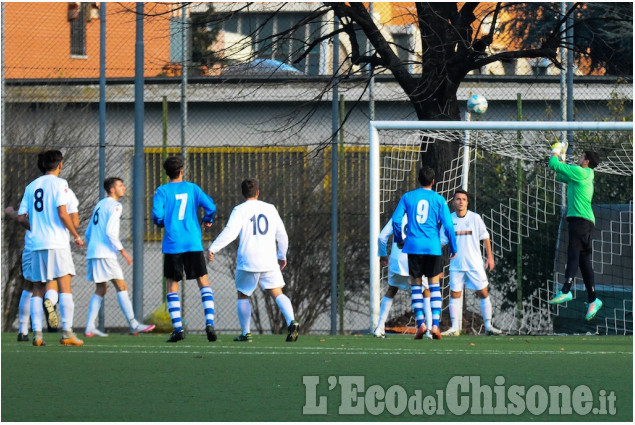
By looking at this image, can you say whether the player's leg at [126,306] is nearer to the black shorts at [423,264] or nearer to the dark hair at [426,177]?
the black shorts at [423,264]

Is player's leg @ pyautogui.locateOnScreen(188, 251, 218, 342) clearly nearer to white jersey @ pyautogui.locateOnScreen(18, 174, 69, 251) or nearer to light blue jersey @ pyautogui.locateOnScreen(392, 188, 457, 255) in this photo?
white jersey @ pyautogui.locateOnScreen(18, 174, 69, 251)

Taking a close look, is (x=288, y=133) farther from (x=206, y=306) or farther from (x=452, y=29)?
(x=206, y=306)

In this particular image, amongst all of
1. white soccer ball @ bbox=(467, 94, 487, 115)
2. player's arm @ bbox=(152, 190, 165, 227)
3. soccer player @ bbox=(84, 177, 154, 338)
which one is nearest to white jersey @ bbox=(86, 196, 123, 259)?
soccer player @ bbox=(84, 177, 154, 338)

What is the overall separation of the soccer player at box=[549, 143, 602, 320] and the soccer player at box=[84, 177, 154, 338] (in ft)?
14.1

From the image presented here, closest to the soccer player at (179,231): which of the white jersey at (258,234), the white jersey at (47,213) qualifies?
the white jersey at (258,234)

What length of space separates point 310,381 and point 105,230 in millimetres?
5272

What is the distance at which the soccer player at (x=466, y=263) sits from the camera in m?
12.9

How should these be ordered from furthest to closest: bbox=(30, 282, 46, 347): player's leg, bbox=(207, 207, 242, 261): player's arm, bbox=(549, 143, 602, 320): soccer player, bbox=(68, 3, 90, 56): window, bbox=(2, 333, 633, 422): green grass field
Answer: bbox=(68, 3, 90, 56): window, bbox=(549, 143, 602, 320): soccer player, bbox=(207, 207, 242, 261): player's arm, bbox=(30, 282, 46, 347): player's leg, bbox=(2, 333, 633, 422): green grass field

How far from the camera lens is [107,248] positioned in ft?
Answer: 39.5

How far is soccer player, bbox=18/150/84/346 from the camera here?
10.2 m

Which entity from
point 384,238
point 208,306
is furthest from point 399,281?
point 208,306

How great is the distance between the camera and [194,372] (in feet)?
25.3

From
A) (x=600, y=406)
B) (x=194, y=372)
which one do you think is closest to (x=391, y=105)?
(x=194, y=372)

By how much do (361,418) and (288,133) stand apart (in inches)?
415
